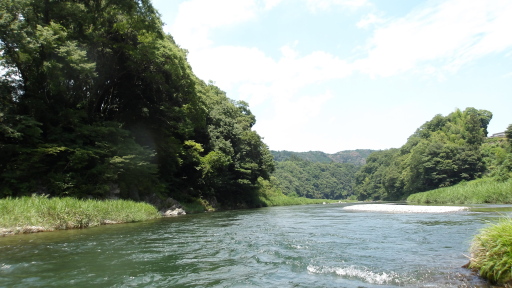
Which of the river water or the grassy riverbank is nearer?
the river water

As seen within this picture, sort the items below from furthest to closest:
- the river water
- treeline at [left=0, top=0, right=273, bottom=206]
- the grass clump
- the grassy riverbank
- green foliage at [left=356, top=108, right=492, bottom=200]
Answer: green foliage at [left=356, top=108, right=492, bottom=200], treeline at [left=0, top=0, right=273, bottom=206], the grassy riverbank, the river water, the grass clump

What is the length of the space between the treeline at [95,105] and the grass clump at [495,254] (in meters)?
22.6

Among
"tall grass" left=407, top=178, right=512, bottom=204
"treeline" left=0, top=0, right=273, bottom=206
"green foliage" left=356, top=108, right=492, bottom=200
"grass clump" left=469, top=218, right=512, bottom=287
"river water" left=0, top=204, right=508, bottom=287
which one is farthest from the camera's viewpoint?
"green foliage" left=356, top=108, right=492, bottom=200

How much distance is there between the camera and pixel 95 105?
28844 millimetres

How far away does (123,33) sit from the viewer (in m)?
29.0

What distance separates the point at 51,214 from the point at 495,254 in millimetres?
18392

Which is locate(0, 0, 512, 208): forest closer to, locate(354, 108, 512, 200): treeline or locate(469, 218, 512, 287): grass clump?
locate(469, 218, 512, 287): grass clump

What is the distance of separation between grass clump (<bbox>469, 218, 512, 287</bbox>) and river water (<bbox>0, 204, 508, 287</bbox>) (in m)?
0.29

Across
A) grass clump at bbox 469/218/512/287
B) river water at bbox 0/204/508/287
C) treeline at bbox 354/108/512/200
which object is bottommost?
river water at bbox 0/204/508/287

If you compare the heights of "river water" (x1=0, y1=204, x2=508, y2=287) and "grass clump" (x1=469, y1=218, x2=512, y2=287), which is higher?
"grass clump" (x1=469, y1=218, x2=512, y2=287)

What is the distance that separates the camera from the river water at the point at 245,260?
22.3ft

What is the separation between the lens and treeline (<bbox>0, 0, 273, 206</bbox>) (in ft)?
68.2

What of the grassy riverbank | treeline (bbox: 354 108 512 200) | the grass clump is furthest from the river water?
treeline (bbox: 354 108 512 200)

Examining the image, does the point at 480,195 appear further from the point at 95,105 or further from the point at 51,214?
the point at 95,105
